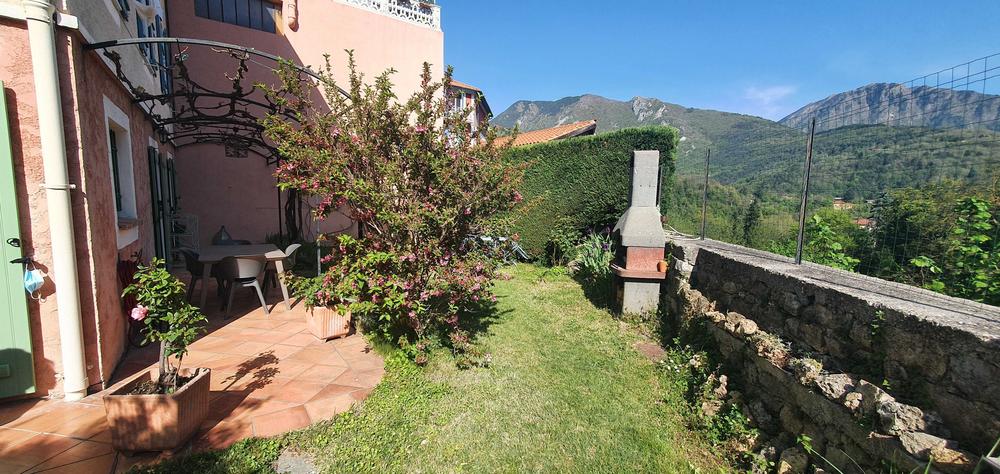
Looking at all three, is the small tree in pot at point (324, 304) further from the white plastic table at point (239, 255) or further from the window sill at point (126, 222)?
the window sill at point (126, 222)

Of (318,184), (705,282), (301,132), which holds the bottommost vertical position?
(705,282)

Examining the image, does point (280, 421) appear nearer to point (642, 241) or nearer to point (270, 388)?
point (270, 388)

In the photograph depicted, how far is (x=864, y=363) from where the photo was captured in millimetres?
2215

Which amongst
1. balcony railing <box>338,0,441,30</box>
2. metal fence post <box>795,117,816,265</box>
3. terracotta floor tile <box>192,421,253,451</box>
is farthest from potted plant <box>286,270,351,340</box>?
balcony railing <box>338,0,441,30</box>

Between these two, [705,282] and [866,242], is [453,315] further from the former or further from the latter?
[866,242]

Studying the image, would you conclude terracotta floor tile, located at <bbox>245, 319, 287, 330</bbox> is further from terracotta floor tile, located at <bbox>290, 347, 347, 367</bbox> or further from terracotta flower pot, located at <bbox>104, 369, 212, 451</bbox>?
terracotta flower pot, located at <bbox>104, 369, 212, 451</bbox>

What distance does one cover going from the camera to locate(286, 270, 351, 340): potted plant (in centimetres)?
378

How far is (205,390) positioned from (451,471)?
161 centimetres

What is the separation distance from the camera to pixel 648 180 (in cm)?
506

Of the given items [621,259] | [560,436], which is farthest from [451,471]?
[621,259]

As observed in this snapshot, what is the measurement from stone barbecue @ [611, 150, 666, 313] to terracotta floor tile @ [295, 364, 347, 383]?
3.36 m

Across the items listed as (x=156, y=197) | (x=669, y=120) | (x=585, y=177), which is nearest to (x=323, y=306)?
(x=156, y=197)

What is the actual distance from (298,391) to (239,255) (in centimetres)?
253

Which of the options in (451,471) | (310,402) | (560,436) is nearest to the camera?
(451,471)
